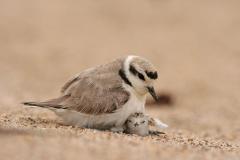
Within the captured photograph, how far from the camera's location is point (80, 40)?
14.8 metres

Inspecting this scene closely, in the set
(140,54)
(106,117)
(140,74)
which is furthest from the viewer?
(140,54)

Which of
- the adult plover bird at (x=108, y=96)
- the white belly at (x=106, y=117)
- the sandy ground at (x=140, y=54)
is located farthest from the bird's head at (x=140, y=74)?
the sandy ground at (x=140, y=54)

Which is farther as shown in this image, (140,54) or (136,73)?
(140,54)

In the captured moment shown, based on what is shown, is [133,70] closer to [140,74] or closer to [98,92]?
[140,74]

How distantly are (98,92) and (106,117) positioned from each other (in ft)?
1.06

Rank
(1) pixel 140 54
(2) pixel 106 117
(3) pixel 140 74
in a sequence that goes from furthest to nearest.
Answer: (1) pixel 140 54 < (3) pixel 140 74 < (2) pixel 106 117

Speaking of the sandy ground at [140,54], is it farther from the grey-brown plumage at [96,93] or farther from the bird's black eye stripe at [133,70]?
the bird's black eye stripe at [133,70]

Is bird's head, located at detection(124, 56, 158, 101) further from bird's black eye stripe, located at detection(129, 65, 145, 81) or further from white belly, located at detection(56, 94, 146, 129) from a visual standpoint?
white belly, located at detection(56, 94, 146, 129)

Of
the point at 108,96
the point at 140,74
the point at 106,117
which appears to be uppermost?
the point at 140,74

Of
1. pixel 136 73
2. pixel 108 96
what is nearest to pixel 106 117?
pixel 108 96

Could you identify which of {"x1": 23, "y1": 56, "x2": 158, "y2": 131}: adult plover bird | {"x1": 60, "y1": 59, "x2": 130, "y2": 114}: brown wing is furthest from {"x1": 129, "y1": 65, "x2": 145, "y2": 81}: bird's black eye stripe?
{"x1": 60, "y1": 59, "x2": 130, "y2": 114}: brown wing

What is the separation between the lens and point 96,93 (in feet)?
22.7

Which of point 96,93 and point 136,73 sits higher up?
point 136,73

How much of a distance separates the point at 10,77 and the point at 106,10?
482 centimetres
